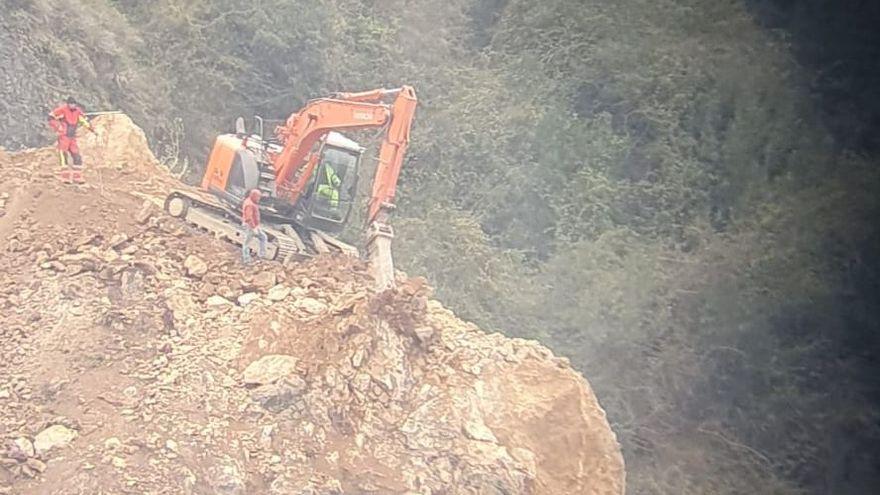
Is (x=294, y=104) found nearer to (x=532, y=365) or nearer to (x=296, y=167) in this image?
(x=296, y=167)

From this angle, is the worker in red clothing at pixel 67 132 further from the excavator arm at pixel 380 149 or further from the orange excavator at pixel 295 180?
the excavator arm at pixel 380 149

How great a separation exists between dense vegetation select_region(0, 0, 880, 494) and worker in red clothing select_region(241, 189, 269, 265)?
3.80 m

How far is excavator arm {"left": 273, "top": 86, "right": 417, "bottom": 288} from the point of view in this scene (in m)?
6.71

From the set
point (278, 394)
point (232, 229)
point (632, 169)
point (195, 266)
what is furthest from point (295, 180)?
point (632, 169)

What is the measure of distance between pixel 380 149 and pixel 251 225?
100 cm

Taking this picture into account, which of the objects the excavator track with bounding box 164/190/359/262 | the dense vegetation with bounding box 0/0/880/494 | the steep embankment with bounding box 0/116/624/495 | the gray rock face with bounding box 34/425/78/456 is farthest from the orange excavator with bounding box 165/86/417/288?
the dense vegetation with bounding box 0/0/880/494

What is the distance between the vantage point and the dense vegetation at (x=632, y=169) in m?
9.33

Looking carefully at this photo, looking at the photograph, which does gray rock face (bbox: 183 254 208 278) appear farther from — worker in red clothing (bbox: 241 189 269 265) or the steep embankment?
worker in red clothing (bbox: 241 189 269 265)

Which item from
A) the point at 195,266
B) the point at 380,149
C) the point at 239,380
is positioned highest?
the point at 380,149

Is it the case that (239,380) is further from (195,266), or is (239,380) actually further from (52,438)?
(195,266)

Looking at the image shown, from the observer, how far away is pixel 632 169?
479 inches

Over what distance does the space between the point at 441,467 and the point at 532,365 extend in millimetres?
1161

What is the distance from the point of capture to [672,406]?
968 centimetres

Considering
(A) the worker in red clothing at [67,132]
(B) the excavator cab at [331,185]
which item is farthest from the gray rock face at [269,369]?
(A) the worker in red clothing at [67,132]
